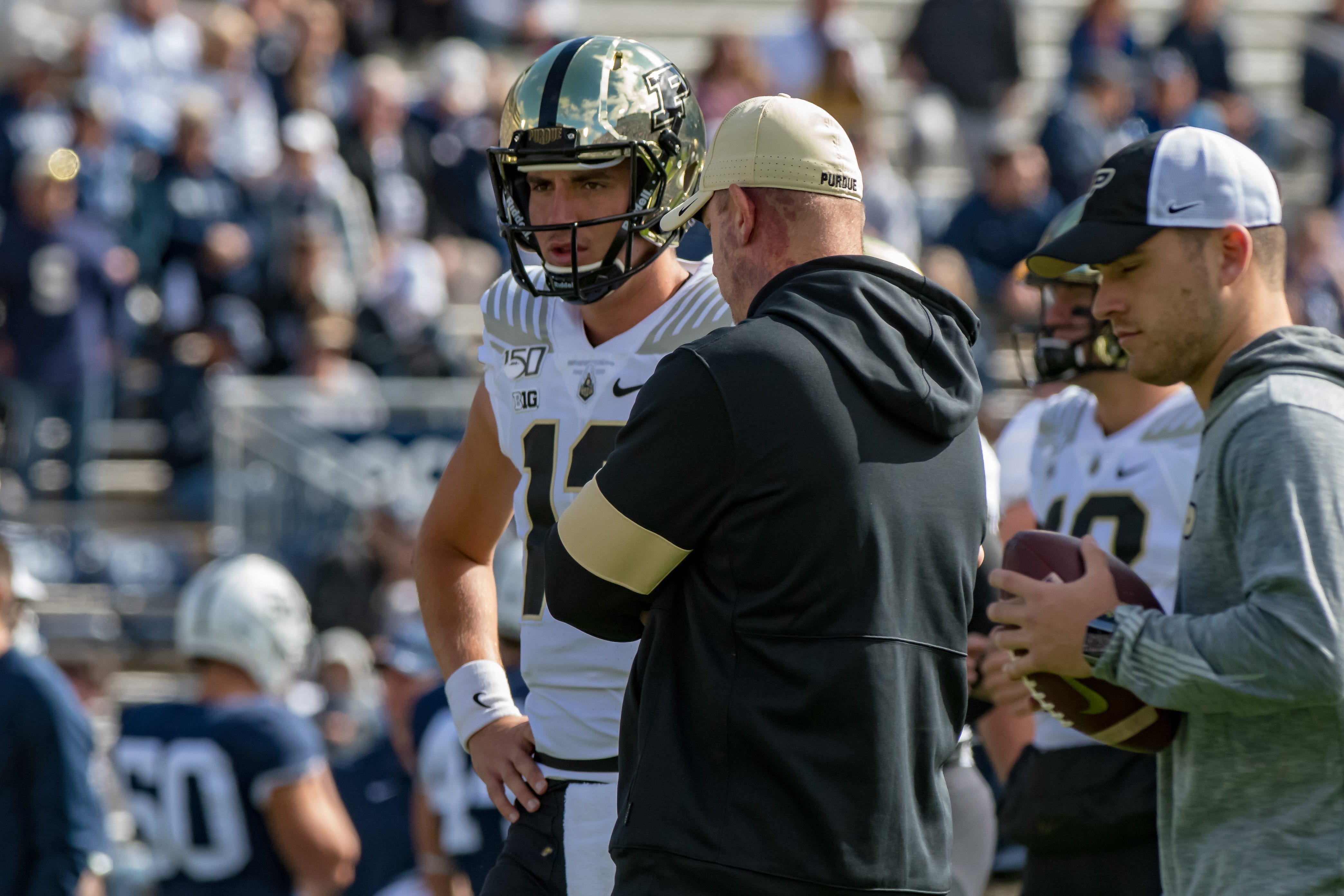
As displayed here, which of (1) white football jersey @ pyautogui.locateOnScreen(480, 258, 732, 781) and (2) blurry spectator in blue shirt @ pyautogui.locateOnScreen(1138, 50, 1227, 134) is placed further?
(2) blurry spectator in blue shirt @ pyautogui.locateOnScreen(1138, 50, 1227, 134)

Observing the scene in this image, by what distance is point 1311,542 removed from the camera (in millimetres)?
2535

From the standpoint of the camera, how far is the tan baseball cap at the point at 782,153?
2.62 meters

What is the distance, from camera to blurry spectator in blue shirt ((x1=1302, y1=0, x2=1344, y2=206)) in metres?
14.0

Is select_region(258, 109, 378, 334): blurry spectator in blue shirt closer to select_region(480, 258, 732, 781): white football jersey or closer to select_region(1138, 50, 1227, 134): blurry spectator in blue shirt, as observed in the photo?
select_region(1138, 50, 1227, 134): blurry spectator in blue shirt

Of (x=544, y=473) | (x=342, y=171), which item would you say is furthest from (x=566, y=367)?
(x=342, y=171)

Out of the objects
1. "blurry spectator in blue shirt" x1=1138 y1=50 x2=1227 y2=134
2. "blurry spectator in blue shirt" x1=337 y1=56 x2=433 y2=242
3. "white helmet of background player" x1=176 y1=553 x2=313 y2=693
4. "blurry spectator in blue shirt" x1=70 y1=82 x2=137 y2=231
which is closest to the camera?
"white helmet of background player" x1=176 y1=553 x2=313 y2=693

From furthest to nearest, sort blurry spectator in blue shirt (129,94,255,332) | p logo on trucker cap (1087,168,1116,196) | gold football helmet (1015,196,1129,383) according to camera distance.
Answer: blurry spectator in blue shirt (129,94,255,332), gold football helmet (1015,196,1129,383), p logo on trucker cap (1087,168,1116,196)

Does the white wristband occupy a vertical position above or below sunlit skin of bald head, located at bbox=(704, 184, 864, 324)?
below

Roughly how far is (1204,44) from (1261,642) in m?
11.5

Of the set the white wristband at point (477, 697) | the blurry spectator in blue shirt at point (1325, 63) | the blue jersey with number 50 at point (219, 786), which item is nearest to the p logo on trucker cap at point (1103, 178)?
the white wristband at point (477, 697)

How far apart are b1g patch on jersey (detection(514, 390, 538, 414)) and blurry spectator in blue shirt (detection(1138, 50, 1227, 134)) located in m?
9.48

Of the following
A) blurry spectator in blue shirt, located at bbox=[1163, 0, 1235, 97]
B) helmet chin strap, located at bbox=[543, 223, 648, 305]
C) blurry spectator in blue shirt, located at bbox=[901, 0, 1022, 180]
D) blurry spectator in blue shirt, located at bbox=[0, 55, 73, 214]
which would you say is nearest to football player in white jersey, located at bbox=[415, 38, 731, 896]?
helmet chin strap, located at bbox=[543, 223, 648, 305]

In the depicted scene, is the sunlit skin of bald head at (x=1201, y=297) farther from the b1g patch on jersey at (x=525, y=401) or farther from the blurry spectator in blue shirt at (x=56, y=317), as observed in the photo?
the blurry spectator in blue shirt at (x=56, y=317)

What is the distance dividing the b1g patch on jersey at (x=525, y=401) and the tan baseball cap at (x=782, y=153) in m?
0.68
